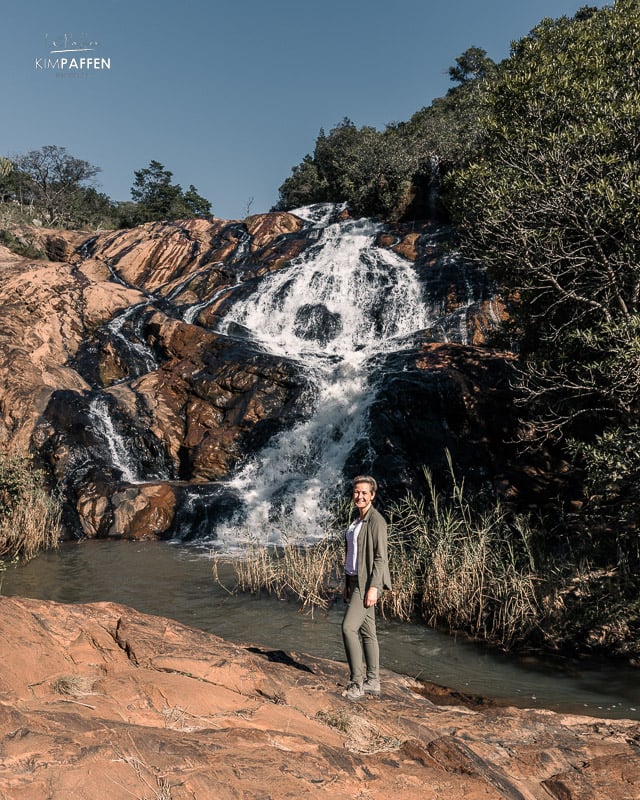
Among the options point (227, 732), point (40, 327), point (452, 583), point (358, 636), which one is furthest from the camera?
point (40, 327)

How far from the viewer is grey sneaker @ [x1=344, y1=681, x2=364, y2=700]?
193 inches

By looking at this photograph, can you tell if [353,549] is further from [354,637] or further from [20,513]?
[20,513]

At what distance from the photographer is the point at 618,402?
342 inches

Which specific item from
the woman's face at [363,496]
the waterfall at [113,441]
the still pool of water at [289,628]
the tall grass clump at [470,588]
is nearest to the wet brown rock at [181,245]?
the waterfall at [113,441]

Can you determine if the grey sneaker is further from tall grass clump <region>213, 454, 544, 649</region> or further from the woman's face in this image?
tall grass clump <region>213, 454, 544, 649</region>

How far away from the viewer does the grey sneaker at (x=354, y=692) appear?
4.91m

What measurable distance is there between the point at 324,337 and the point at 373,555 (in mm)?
18265

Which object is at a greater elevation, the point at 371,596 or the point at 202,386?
the point at 202,386

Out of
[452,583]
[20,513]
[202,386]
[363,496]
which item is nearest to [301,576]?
[452,583]

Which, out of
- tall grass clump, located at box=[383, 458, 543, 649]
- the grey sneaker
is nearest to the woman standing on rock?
the grey sneaker

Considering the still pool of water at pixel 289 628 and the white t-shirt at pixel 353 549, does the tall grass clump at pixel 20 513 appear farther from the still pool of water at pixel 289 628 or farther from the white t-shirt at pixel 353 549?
the white t-shirt at pixel 353 549

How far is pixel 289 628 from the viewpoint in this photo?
842 cm

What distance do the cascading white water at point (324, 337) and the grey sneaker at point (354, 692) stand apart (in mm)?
8902

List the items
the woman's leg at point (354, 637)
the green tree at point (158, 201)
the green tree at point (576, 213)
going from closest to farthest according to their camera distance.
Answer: the woman's leg at point (354, 637) < the green tree at point (576, 213) < the green tree at point (158, 201)
